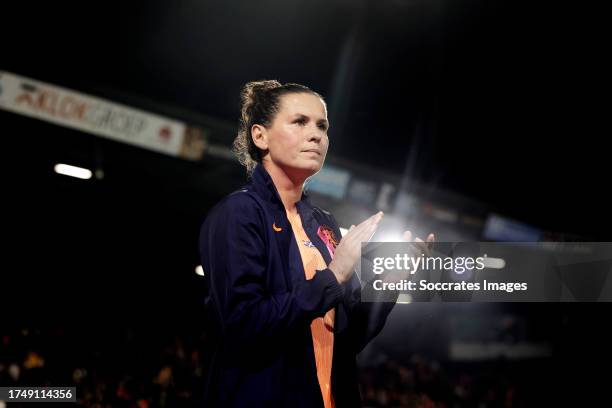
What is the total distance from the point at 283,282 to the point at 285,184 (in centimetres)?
46

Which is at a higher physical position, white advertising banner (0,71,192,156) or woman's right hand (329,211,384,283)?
white advertising banner (0,71,192,156)

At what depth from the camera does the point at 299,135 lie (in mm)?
1774

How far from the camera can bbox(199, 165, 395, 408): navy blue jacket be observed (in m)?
1.40

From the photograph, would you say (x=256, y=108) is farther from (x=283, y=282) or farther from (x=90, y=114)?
(x=90, y=114)

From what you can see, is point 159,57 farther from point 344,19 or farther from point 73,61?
point 344,19

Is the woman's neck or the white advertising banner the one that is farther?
the white advertising banner

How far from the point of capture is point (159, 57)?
1254cm

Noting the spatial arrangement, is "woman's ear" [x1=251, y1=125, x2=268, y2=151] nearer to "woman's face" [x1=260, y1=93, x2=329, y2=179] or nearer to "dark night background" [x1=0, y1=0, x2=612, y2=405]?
"woman's face" [x1=260, y1=93, x2=329, y2=179]

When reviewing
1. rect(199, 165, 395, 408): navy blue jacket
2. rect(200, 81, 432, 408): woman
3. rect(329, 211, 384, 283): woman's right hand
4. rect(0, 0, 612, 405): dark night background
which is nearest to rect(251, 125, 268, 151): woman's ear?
rect(200, 81, 432, 408): woman

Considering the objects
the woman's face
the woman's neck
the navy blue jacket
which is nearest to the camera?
the navy blue jacket

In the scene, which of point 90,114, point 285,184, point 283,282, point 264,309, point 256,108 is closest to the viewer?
point 264,309

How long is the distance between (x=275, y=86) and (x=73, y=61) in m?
11.6

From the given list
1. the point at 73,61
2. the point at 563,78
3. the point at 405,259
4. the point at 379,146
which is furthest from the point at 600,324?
the point at 73,61

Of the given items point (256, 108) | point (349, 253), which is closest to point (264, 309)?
point (349, 253)
